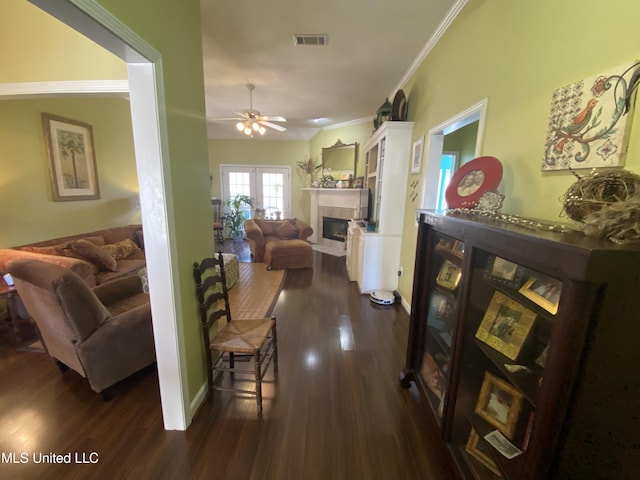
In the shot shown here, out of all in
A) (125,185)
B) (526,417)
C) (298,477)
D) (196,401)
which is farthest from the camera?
(125,185)

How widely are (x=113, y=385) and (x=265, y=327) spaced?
1.14 meters

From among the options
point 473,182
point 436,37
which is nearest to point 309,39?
point 436,37

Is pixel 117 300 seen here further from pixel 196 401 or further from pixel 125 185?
pixel 125 185

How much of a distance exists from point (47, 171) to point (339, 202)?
4678mm

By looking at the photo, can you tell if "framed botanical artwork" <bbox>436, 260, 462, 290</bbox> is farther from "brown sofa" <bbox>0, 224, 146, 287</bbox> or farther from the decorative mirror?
the decorative mirror

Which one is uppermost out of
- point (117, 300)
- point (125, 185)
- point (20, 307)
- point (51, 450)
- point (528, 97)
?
point (528, 97)

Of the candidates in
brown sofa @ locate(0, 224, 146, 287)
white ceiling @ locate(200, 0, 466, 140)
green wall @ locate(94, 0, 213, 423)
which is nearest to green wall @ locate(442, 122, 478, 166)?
white ceiling @ locate(200, 0, 466, 140)

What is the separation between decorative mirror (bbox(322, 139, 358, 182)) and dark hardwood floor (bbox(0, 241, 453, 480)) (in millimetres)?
4352

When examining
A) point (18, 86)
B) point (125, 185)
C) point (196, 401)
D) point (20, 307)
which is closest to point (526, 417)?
point (196, 401)

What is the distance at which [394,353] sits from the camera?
7.68 ft

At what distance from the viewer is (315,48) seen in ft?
8.63

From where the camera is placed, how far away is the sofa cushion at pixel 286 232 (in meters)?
5.27

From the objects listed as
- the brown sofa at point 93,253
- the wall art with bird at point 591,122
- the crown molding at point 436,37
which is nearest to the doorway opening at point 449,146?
the wall art with bird at point 591,122

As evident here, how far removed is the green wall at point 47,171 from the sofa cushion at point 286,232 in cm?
275
